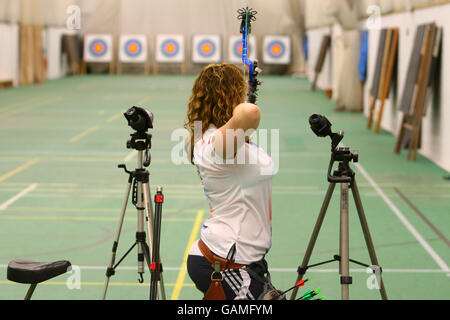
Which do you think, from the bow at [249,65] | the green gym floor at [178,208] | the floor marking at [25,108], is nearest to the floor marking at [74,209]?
the green gym floor at [178,208]

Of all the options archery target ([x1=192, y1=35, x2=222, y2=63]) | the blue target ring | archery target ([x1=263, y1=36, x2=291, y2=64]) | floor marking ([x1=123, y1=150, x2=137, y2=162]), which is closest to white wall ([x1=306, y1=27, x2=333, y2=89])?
archery target ([x1=263, y1=36, x2=291, y2=64])

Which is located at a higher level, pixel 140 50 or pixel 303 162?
pixel 140 50

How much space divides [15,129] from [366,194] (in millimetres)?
6117

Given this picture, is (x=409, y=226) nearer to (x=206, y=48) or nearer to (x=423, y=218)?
(x=423, y=218)

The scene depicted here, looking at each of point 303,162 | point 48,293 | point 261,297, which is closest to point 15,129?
point 303,162

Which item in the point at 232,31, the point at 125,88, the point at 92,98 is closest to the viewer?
the point at 92,98

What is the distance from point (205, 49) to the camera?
25.2 meters

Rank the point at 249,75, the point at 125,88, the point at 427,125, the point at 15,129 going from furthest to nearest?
the point at 125,88
the point at 15,129
the point at 427,125
the point at 249,75

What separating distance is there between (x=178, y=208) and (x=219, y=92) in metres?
3.65

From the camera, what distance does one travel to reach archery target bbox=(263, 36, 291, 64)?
24578 mm

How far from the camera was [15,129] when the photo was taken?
35.5 feet

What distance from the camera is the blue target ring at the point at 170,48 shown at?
25195mm

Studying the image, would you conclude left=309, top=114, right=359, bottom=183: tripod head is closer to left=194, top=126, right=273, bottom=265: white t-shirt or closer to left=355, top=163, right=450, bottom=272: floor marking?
left=194, top=126, right=273, bottom=265: white t-shirt
